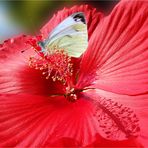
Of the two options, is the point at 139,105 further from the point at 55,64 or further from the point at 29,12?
the point at 29,12

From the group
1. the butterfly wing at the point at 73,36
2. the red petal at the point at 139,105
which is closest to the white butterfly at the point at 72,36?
the butterfly wing at the point at 73,36

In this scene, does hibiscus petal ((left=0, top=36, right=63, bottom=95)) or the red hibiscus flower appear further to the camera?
hibiscus petal ((left=0, top=36, right=63, bottom=95))

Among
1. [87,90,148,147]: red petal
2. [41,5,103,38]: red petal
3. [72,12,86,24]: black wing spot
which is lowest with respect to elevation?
[87,90,148,147]: red petal

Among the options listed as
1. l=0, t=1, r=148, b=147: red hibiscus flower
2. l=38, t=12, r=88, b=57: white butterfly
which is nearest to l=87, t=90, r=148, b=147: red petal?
l=0, t=1, r=148, b=147: red hibiscus flower

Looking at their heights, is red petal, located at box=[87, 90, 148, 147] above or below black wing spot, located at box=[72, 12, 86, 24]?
below

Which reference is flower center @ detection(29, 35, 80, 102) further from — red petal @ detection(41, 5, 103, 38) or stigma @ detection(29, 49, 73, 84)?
red petal @ detection(41, 5, 103, 38)

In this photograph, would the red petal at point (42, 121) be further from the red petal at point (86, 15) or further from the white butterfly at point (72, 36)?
the red petal at point (86, 15)

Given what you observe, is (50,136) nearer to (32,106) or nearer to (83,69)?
(32,106)
